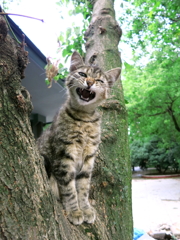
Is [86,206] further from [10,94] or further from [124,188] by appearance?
[10,94]

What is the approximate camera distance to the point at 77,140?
221 centimetres

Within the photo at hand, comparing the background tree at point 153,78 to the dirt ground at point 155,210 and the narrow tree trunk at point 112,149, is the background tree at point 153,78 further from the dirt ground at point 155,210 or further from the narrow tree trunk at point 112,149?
the narrow tree trunk at point 112,149

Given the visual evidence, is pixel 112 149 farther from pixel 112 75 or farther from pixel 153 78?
pixel 153 78

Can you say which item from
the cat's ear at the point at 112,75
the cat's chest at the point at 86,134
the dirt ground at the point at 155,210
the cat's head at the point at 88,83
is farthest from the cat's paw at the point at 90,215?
the dirt ground at the point at 155,210

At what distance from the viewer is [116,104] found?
2490 mm

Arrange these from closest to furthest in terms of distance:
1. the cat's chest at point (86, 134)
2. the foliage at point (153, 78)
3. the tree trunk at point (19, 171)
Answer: the tree trunk at point (19, 171), the cat's chest at point (86, 134), the foliage at point (153, 78)

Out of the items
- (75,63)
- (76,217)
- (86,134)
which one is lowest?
(76,217)

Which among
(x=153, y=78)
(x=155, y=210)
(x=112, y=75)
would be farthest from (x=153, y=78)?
(x=112, y=75)

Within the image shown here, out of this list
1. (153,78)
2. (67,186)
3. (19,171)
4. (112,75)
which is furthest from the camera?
(153,78)

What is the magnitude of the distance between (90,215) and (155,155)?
16.8m

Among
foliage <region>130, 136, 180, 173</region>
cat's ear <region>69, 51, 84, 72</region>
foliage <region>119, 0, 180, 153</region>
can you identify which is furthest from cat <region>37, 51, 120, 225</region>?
foliage <region>130, 136, 180, 173</region>

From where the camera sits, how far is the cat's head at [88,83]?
2.37 meters

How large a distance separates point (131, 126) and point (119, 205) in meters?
10.6

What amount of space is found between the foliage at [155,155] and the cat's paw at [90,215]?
15.0 meters
